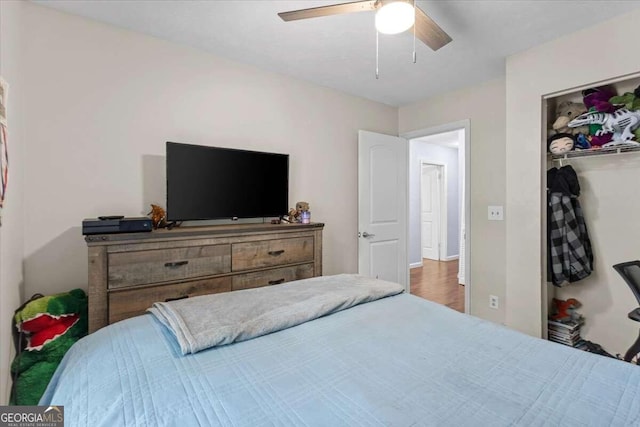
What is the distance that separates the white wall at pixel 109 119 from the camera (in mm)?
1854

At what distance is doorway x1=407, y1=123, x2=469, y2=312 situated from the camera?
19.1ft

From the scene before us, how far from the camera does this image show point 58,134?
6.24ft

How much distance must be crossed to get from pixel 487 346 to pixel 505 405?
312mm

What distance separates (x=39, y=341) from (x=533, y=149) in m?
3.46

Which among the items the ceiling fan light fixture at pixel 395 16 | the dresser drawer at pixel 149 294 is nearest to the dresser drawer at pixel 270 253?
the dresser drawer at pixel 149 294

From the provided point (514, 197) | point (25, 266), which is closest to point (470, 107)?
point (514, 197)

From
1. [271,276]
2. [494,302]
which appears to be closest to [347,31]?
[271,276]

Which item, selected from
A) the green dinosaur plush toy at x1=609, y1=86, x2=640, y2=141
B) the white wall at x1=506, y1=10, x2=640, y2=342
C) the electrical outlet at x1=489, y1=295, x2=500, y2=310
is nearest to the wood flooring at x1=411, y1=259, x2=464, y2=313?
the electrical outlet at x1=489, y1=295, x2=500, y2=310

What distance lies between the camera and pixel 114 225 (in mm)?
1677

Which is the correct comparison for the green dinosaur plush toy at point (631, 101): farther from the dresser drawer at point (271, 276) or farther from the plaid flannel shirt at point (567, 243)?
the dresser drawer at point (271, 276)

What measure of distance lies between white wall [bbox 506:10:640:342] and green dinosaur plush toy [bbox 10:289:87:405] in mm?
3112

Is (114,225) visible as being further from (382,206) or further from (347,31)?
(382,206)

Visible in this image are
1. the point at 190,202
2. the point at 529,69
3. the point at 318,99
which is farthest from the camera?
the point at 318,99

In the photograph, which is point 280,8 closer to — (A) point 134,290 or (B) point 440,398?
(A) point 134,290
